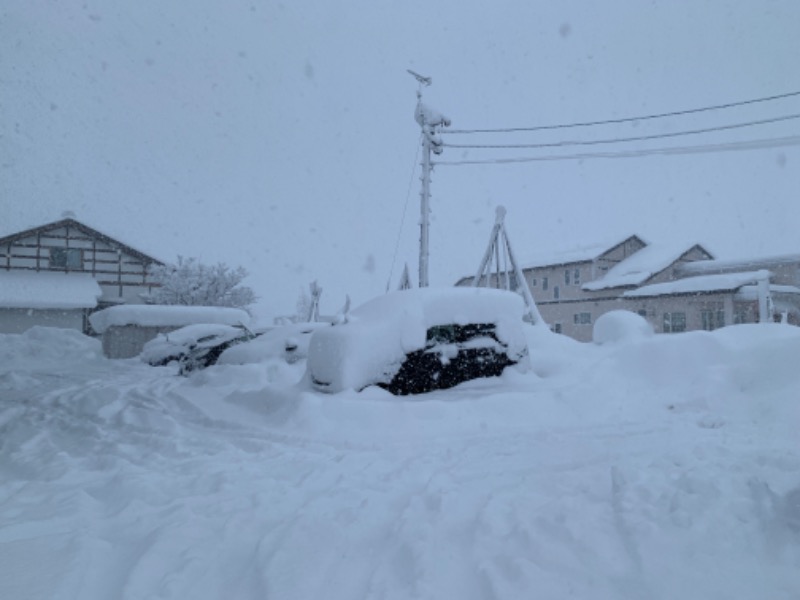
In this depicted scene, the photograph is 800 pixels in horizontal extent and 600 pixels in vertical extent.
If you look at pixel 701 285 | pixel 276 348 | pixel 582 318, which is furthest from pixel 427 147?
pixel 582 318

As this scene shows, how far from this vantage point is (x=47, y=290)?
27.4 metres

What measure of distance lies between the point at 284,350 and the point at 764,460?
914 centimetres

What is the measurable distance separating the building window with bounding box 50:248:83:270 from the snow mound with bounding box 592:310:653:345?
29.4m

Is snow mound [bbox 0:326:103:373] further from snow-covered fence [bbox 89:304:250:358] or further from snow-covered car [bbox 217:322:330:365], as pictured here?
snow-covered car [bbox 217:322:330:365]

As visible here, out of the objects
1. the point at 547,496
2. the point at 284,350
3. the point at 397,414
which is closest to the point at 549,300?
the point at 284,350

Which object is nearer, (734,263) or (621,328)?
(621,328)

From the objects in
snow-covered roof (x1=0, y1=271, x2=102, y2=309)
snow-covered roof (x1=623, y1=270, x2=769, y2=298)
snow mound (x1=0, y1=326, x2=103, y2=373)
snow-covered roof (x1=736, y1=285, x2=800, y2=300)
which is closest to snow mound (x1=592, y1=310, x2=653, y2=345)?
snow mound (x1=0, y1=326, x2=103, y2=373)

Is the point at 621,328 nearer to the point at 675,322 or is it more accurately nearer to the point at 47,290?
the point at 675,322

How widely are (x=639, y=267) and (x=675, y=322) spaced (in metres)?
4.95

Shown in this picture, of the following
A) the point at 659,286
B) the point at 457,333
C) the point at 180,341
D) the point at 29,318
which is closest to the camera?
the point at 457,333

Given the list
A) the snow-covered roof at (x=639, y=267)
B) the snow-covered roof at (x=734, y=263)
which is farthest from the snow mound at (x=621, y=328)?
the snow-covered roof at (x=734, y=263)

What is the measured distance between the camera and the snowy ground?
261cm

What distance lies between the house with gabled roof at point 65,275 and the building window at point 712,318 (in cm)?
3047

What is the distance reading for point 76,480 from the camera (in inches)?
170
